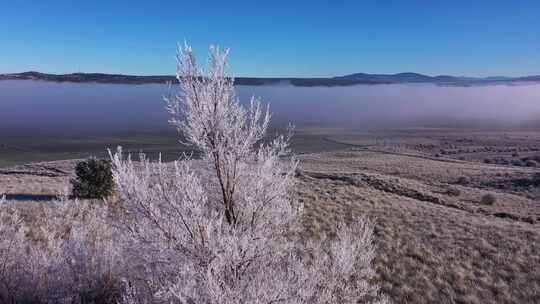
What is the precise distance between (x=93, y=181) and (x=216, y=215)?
14560 millimetres

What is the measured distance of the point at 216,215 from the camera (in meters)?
5.45

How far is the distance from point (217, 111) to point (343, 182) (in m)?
22.3

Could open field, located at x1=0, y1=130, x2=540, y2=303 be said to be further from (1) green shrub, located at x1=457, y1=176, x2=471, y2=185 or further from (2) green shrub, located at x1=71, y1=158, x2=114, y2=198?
(1) green shrub, located at x1=457, y1=176, x2=471, y2=185

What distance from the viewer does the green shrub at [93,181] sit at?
17.8m

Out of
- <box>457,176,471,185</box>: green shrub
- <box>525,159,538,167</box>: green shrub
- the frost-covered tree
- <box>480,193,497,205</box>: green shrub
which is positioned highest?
the frost-covered tree

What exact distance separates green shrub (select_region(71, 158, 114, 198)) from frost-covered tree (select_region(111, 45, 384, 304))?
1229 centimetres

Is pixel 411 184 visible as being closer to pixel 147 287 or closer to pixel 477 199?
pixel 477 199

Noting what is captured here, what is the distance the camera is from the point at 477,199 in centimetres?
2559

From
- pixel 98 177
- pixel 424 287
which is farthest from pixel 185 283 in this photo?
pixel 98 177

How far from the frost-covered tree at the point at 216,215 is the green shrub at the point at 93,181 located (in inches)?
484

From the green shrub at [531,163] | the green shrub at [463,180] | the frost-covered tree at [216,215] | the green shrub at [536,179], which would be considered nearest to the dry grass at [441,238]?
the frost-covered tree at [216,215]

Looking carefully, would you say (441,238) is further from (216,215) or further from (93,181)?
(93,181)

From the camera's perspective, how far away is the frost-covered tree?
5.49 meters

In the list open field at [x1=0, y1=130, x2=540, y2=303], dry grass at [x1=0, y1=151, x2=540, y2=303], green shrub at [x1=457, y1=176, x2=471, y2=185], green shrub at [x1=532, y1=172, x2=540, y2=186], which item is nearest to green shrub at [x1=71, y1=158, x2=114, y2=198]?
open field at [x1=0, y1=130, x2=540, y2=303]
